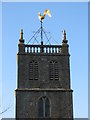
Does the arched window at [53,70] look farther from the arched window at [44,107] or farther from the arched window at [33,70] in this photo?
the arched window at [44,107]

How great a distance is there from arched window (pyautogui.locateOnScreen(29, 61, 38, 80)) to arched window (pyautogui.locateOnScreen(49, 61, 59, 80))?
1373mm

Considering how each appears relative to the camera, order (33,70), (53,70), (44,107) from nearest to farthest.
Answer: (44,107), (33,70), (53,70)

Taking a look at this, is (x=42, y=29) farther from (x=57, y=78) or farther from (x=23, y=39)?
(x=57, y=78)

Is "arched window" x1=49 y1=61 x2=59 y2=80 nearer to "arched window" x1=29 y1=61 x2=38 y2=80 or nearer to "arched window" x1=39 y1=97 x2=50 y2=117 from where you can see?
"arched window" x1=29 y1=61 x2=38 y2=80

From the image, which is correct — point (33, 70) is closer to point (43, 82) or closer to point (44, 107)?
point (43, 82)

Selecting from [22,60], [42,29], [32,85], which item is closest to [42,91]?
[32,85]

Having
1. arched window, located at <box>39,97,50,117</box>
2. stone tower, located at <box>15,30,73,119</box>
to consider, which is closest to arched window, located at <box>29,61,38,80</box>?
stone tower, located at <box>15,30,73,119</box>

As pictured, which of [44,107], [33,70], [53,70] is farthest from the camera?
[53,70]

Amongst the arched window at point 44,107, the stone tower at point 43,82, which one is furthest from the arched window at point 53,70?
the arched window at point 44,107

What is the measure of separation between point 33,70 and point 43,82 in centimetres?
154

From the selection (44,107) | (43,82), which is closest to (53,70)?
(43,82)

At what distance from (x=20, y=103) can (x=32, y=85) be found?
6.95 ft

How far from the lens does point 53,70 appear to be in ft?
125

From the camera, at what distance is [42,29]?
133 ft
